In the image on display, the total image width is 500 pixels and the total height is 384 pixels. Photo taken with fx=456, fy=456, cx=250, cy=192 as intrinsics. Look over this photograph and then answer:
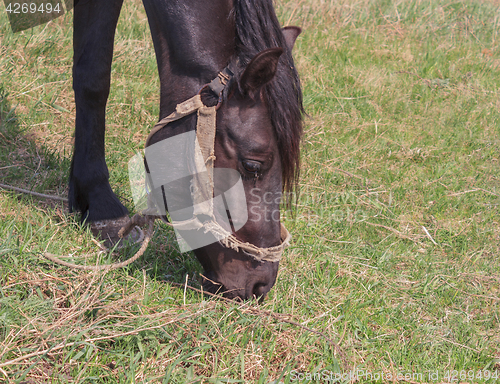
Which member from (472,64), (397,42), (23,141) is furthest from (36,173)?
(472,64)

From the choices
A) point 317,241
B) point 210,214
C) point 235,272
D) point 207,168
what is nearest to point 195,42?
point 207,168

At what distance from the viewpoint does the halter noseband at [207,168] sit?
1.96 meters

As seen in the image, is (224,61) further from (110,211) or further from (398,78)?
(398,78)

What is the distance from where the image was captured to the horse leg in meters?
2.76

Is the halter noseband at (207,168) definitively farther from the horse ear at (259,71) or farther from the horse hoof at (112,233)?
the horse hoof at (112,233)

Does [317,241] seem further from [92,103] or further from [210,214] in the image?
[92,103]

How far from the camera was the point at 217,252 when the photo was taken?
7.06ft

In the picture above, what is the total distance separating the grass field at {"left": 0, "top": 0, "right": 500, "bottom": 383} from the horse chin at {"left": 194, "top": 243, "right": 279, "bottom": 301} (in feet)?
0.25

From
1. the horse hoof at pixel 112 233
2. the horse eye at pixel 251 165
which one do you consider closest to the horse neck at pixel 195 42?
the horse eye at pixel 251 165

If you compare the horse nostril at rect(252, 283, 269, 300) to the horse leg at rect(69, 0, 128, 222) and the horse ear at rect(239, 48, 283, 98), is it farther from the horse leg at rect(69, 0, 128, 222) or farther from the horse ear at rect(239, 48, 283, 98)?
the horse leg at rect(69, 0, 128, 222)

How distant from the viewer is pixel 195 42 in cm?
201

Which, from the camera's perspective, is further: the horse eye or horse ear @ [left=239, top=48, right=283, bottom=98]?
the horse eye

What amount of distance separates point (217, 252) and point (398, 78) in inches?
176

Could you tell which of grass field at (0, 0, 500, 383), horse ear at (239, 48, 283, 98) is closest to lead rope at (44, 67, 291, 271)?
horse ear at (239, 48, 283, 98)
